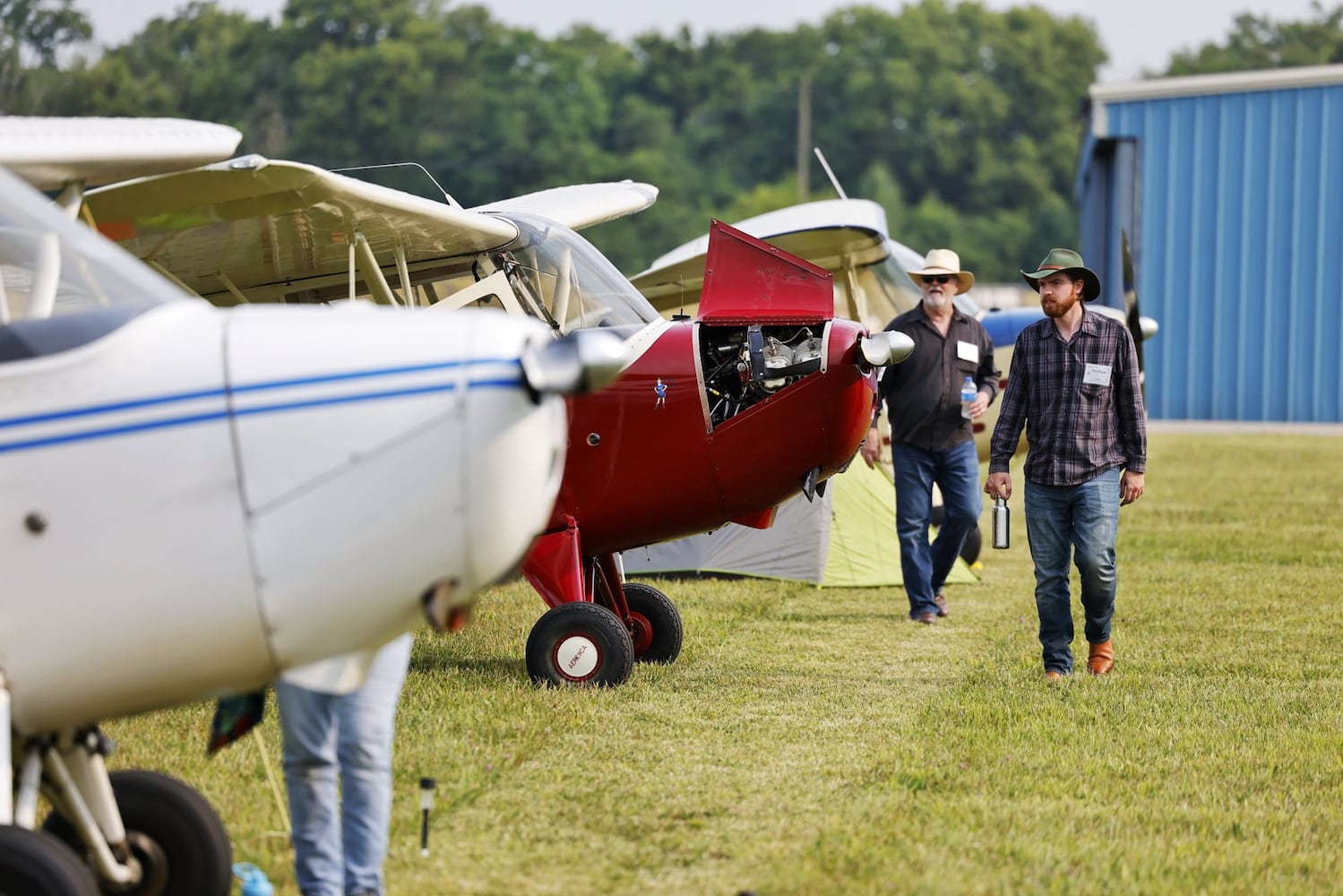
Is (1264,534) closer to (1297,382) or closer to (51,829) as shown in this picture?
(51,829)

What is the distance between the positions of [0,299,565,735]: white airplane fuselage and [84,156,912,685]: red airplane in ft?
11.1

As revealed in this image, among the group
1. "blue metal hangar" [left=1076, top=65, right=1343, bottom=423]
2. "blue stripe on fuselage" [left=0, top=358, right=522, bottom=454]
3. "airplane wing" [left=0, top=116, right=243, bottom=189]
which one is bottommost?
"blue metal hangar" [left=1076, top=65, right=1343, bottom=423]

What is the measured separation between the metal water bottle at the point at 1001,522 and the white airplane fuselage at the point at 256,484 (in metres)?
4.48

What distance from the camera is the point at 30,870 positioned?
3.23m

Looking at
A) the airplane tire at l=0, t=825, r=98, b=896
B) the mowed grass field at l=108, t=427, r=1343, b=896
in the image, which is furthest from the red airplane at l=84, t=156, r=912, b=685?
the airplane tire at l=0, t=825, r=98, b=896

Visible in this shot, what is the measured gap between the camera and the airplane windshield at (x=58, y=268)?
350cm

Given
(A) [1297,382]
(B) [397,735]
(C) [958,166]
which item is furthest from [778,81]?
(B) [397,735]

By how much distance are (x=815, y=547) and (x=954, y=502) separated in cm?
150

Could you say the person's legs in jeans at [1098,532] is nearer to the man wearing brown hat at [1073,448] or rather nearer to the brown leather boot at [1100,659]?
the man wearing brown hat at [1073,448]

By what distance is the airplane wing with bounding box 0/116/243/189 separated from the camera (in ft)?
12.1

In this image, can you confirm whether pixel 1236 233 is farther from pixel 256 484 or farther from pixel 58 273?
pixel 256 484

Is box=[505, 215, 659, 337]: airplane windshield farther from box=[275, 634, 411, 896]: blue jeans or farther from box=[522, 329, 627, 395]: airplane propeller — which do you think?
box=[522, 329, 627, 395]: airplane propeller

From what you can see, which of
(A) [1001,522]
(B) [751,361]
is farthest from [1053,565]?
(B) [751,361]

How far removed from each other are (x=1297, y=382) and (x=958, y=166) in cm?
6829
